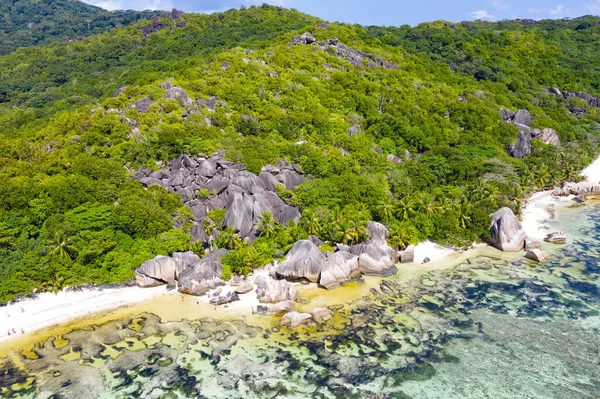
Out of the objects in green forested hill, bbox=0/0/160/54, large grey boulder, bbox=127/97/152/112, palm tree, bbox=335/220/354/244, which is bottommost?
palm tree, bbox=335/220/354/244

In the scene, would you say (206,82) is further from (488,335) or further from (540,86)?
(540,86)

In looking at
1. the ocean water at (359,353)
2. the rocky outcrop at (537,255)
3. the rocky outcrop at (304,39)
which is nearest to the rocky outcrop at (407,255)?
the ocean water at (359,353)

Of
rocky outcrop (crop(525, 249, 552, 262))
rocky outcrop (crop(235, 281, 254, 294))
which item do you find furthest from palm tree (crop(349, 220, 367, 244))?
rocky outcrop (crop(525, 249, 552, 262))

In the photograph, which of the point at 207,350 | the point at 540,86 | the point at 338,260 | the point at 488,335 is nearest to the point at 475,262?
the point at 488,335

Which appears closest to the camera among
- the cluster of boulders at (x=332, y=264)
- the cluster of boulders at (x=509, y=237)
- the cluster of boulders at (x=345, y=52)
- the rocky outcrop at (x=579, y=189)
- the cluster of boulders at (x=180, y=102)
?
the cluster of boulders at (x=332, y=264)

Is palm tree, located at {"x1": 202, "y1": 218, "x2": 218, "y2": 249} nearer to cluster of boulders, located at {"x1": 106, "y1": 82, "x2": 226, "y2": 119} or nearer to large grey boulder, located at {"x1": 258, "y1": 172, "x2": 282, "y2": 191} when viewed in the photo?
large grey boulder, located at {"x1": 258, "y1": 172, "x2": 282, "y2": 191}

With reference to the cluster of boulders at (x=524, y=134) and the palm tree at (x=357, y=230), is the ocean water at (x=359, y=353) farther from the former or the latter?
the cluster of boulders at (x=524, y=134)
